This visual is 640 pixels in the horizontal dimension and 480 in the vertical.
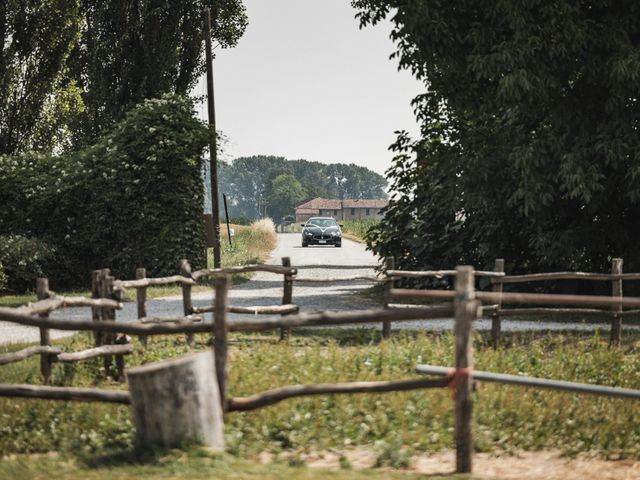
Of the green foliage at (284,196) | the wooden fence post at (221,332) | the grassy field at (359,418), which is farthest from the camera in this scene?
the green foliage at (284,196)

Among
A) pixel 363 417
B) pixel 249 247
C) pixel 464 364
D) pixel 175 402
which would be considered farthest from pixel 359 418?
pixel 249 247

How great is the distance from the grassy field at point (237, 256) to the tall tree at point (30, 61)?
8.13 m

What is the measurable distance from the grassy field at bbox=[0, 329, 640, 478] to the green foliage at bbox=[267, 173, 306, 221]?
154593 millimetres

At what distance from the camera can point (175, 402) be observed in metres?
6.66

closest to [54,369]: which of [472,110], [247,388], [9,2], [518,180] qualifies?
[247,388]

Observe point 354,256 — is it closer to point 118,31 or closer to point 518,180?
point 118,31

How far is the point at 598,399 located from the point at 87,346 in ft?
19.9

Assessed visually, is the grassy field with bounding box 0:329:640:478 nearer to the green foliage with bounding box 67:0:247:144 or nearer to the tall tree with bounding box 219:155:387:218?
the green foliage with bounding box 67:0:247:144

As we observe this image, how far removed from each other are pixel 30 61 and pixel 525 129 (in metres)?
18.3

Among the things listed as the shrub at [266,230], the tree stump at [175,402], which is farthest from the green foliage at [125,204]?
the shrub at [266,230]

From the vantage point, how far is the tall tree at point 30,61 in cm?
2923

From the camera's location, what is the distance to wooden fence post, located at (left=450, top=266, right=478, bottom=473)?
22.3 ft

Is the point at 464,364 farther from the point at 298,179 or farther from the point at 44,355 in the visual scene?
the point at 298,179

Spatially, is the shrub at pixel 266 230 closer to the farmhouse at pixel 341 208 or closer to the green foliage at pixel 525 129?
the green foliage at pixel 525 129
